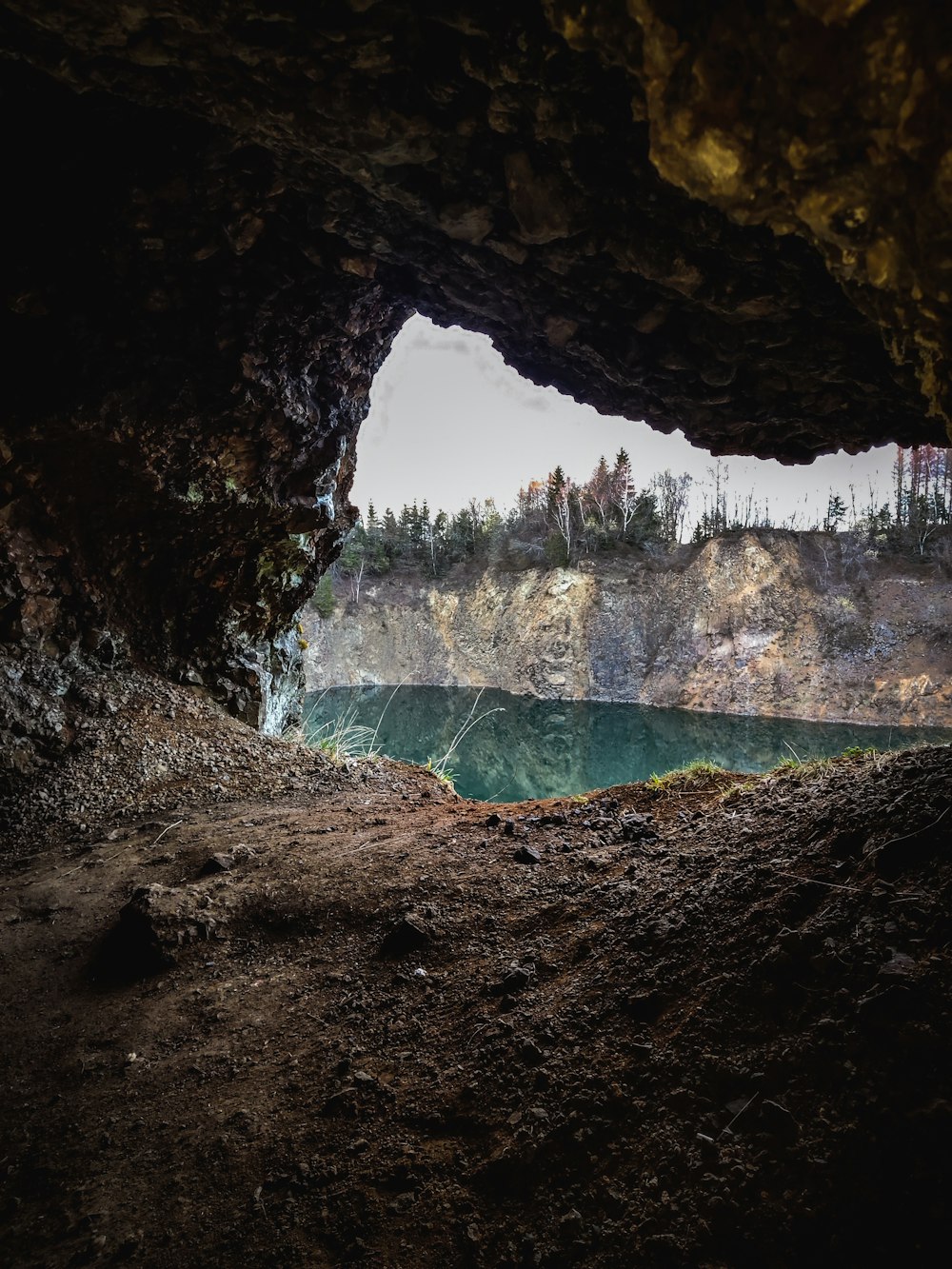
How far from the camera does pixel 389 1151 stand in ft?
4.64

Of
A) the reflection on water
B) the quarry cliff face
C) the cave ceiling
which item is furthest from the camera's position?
the quarry cliff face

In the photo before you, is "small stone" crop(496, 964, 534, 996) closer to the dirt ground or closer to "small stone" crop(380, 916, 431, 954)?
the dirt ground

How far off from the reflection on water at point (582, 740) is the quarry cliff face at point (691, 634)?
166cm

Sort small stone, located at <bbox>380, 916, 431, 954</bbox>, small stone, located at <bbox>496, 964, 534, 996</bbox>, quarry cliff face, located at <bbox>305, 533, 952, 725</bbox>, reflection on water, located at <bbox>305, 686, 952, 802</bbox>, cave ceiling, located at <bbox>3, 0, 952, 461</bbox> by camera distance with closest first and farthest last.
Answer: cave ceiling, located at <bbox>3, 0, 952, 461</bbox> → small stone, located at <bbox>496, 964, 534, 996</bbox> → small stone, located at <bbox>380, 916, 431, 954</bbox> → reflection on water, located at <bbox>305, 686, 952, 802</bbox> → quarry cliff face, located at <bbox>305, 533, 952, 725</bbox>

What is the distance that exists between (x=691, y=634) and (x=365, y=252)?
2586 centimetres

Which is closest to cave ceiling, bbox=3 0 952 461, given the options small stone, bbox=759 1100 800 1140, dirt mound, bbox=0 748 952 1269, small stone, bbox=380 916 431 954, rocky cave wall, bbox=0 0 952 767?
rocky cave wall, bbox=0 0 952 767

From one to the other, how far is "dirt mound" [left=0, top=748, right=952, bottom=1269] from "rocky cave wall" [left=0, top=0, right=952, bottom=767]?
60.5 inches

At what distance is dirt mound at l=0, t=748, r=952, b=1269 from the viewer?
43.6 inches

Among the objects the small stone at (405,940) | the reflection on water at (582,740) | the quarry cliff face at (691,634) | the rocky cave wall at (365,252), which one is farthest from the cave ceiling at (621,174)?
the quarry cliff face at (691,634)

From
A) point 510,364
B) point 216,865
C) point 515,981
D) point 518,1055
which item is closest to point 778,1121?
point 518,1055

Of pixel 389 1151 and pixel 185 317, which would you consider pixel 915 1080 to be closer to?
pixel 389 1151

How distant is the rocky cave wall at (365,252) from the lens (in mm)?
1170

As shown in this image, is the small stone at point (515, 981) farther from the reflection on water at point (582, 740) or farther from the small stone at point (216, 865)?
the reflection on water at point (582, 740)

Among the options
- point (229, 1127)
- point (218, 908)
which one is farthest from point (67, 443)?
point (229, 1127)
